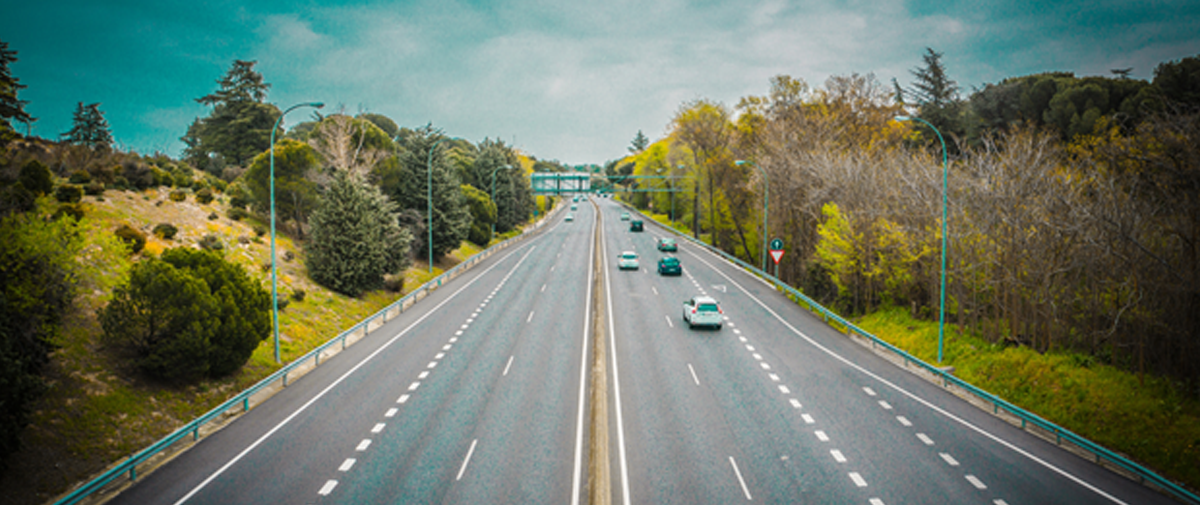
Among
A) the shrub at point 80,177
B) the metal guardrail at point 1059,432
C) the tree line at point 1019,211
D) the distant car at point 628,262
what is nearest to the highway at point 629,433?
the metal guardrail at point 1059,432

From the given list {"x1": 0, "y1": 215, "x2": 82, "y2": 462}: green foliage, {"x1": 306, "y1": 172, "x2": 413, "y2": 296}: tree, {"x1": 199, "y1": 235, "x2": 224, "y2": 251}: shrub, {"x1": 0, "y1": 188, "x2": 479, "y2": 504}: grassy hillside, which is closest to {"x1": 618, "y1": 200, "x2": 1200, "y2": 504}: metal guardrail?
{"x1": 0, "y1": 188, "x2": 479, "y2": 504}: grassy hillside

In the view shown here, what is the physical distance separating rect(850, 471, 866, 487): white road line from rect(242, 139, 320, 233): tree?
32445mm

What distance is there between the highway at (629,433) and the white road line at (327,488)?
8cm

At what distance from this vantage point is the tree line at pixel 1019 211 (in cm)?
1484

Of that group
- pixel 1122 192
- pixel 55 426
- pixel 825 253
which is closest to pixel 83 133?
pixel 55 426

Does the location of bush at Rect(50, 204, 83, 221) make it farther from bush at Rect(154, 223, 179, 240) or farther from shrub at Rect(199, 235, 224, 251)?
shrub at Rect(199, 235, 224, 251)

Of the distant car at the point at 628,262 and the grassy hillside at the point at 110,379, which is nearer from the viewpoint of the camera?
the grassy hillside at the point at 110,379

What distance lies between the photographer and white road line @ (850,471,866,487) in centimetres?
1169

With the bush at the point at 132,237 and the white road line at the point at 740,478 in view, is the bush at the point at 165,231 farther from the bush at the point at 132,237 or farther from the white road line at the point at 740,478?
the white road line at the point at 740,478

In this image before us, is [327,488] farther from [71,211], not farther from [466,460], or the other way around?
[71,211]

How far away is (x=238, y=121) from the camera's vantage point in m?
51.4

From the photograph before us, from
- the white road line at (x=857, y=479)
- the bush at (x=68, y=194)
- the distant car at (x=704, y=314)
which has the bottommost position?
the white road line at (x=857, y=479)

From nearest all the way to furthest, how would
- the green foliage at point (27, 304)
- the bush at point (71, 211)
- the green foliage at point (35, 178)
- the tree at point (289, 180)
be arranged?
the green foliage at point (27, 304) < the green foliage at point (35, 178) < the bush at point (71, 211) < the tree at point (289, 180)

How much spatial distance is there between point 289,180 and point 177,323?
2186 centimetres
